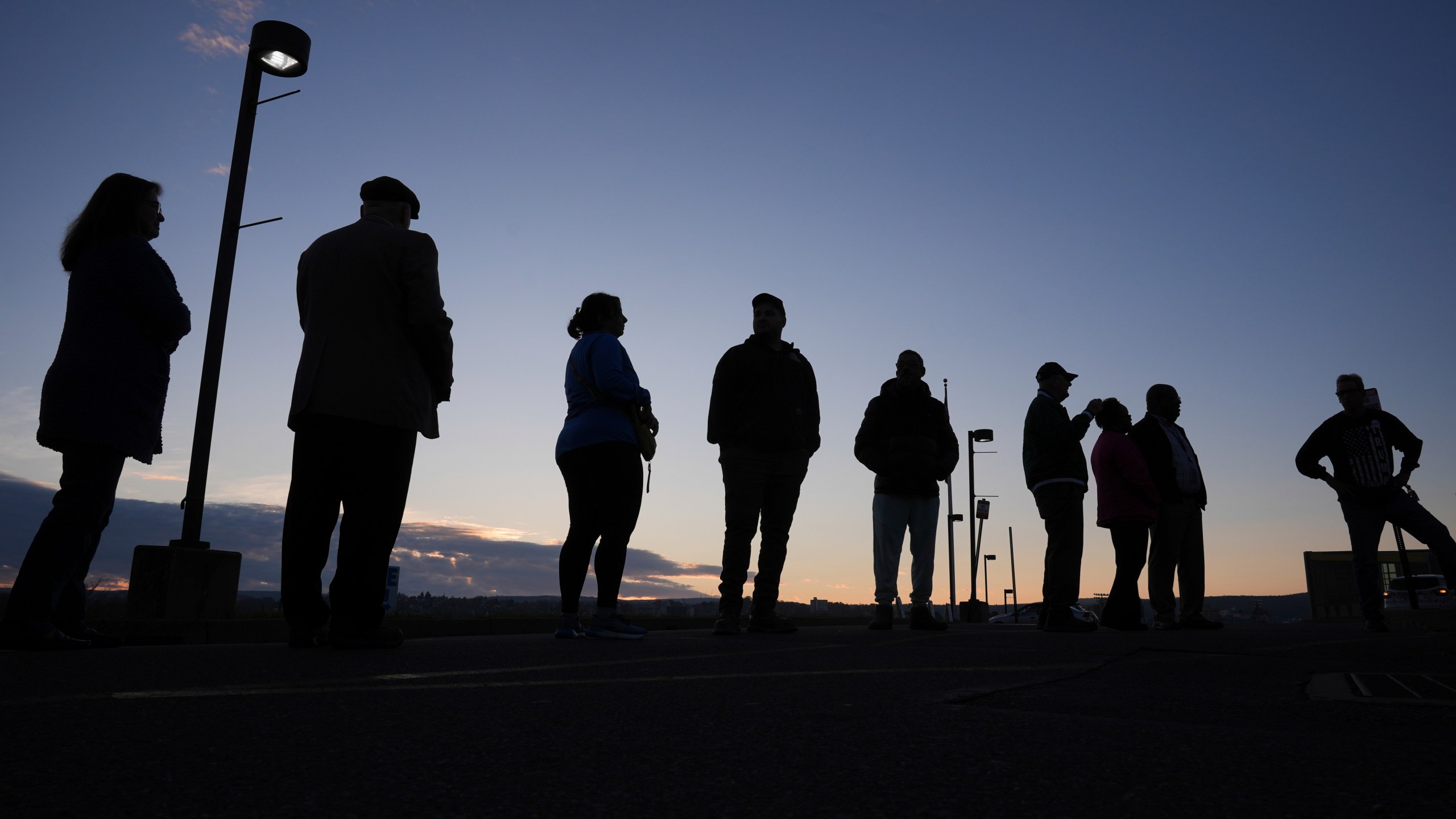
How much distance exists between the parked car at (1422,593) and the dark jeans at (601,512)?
1534cm

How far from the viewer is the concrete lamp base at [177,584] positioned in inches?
281

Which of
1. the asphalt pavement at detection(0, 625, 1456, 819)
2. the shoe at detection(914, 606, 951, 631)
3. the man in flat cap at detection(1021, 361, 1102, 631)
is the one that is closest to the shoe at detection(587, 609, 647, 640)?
the asphalt pavement at detection(0, 625, 1456, 819)

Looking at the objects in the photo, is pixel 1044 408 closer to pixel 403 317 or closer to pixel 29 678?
pixel 403 317

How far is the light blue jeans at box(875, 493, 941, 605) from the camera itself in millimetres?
7699

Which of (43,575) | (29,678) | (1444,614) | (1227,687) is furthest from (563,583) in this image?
(1444,614)

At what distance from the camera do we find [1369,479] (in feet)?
26.4

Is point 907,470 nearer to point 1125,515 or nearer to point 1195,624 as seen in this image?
point 1125,515

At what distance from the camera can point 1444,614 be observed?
6633 millimetres

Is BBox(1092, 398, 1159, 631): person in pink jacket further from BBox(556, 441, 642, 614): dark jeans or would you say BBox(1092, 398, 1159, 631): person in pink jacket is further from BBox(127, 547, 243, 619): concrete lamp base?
BBox(127, 547, 243, 619): concrete lamp base

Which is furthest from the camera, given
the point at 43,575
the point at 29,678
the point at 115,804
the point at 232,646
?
the point at 232,646

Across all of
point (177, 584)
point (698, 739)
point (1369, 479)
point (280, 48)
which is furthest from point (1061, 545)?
point (280, 48)

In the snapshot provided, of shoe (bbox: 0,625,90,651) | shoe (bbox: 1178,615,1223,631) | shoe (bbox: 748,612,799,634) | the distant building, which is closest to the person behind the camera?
shoe (bbox: 0,625,90,651)

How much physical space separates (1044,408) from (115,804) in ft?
23.2

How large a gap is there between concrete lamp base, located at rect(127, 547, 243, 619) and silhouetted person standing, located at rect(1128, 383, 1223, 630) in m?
7.53
